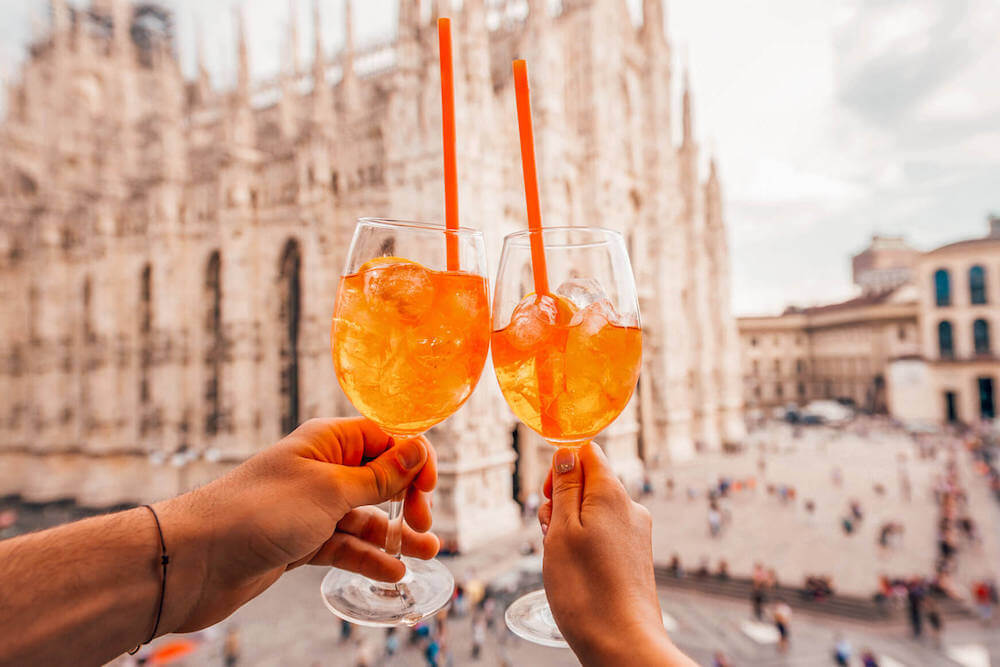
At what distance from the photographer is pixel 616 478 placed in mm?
1156

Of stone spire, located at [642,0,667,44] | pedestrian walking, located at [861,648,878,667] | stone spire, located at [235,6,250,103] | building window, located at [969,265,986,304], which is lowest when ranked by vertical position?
pedestrian walking, located at [861,648,878,667]

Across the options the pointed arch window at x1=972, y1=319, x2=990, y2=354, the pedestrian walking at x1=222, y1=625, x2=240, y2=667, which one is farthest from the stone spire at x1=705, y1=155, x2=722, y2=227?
the pedestrian walking at x1=222, y1=625, x2=240, y2=667

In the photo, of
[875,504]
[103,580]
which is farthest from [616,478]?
[875,504]

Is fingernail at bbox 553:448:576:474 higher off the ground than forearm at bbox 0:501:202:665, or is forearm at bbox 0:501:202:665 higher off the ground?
fingernail at bbox 553:448:576:474

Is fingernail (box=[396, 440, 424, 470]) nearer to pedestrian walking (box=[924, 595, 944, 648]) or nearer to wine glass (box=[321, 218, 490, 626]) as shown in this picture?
wine glass (box=[321, 218, 490, 626])

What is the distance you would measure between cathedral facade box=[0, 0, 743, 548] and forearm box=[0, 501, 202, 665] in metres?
9.09

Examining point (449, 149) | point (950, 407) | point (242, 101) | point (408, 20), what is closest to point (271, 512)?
point (449, 149)

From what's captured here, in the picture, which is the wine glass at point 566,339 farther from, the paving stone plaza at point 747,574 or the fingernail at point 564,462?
the paving stone plaza at point 747,574

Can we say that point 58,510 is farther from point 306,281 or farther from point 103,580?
point 103,580

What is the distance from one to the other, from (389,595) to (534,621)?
1.22 feet

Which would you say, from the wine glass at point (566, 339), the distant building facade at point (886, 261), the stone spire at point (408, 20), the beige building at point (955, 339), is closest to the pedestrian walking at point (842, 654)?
the wine glass at point (566, 339)

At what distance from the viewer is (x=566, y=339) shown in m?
1.21

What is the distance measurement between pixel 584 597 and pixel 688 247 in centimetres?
2222

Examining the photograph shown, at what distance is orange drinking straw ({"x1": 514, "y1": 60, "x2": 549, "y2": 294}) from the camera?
4.17ft
